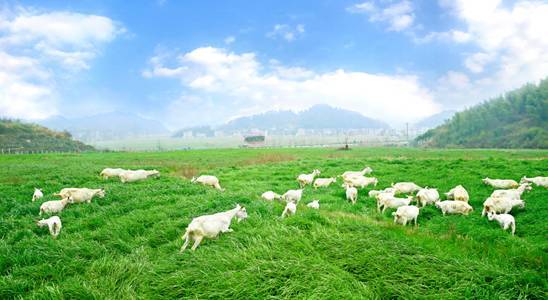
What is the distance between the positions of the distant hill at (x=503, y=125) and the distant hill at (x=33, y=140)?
Result: 13628cm

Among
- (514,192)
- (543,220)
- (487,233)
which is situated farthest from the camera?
(514,192)

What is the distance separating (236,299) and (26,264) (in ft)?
15.0

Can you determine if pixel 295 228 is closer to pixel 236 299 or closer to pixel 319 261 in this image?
pixel 319 261

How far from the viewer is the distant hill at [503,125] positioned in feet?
292

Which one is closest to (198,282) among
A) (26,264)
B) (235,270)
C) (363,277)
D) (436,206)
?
(235,270)

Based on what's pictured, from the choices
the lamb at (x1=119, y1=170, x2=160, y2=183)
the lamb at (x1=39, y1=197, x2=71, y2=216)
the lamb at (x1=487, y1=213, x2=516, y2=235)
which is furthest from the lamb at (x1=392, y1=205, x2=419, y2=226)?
the lamb at (x1=119, y1=170, x2=160, y2=183)

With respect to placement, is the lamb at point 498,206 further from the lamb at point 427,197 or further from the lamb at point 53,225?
the lamb at point 53,225

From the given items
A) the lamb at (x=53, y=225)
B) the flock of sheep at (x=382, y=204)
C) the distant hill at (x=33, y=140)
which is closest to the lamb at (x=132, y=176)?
the flock of sheep at (x=382, y=204)

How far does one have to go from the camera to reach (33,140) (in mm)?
112688

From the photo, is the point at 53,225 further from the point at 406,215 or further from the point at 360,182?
the point at 360,182

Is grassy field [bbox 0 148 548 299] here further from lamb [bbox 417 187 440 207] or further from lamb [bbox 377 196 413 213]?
lamb [bbox 417 187 440 207]

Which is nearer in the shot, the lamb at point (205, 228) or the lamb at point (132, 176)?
the lamb at point (205, 228)

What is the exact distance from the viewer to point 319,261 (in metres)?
5.26

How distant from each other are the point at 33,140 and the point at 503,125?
550ft
